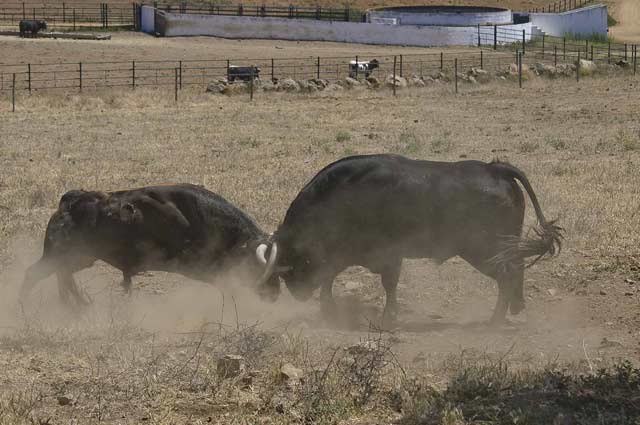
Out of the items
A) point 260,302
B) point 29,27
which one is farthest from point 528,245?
point 29,27

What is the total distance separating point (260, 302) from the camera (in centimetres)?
1072

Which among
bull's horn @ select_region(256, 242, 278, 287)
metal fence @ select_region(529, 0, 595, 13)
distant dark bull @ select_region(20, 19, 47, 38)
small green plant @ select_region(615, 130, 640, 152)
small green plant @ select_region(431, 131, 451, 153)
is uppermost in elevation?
metal fence @ select_region(529, 0, 595, 13)

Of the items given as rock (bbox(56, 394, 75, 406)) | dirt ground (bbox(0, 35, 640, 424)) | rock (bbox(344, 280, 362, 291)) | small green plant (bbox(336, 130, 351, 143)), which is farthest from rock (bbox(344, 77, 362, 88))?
rock (bbox(56, 394, 75, 406))

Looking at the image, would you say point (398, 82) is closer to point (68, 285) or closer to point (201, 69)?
point (201, 69)

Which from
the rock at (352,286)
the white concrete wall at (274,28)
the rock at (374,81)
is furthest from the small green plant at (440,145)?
the white concrete wall at (274,28)

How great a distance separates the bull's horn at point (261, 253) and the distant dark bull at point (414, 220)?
0.12m

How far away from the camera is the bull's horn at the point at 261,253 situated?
10.2 metres

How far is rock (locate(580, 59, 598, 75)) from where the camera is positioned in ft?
145

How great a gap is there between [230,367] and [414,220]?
320cm

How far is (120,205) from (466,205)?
10.9 ft

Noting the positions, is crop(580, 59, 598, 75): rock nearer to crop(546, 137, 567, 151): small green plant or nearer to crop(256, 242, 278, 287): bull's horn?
crop(546, 137, 567, 151): small green plant

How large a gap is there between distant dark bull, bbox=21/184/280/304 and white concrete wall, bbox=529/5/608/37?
60.1 m

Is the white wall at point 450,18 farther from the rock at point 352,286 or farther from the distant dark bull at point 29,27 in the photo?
the rock at point 352,286

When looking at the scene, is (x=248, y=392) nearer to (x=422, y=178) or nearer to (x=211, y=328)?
(x=211, y=328)
